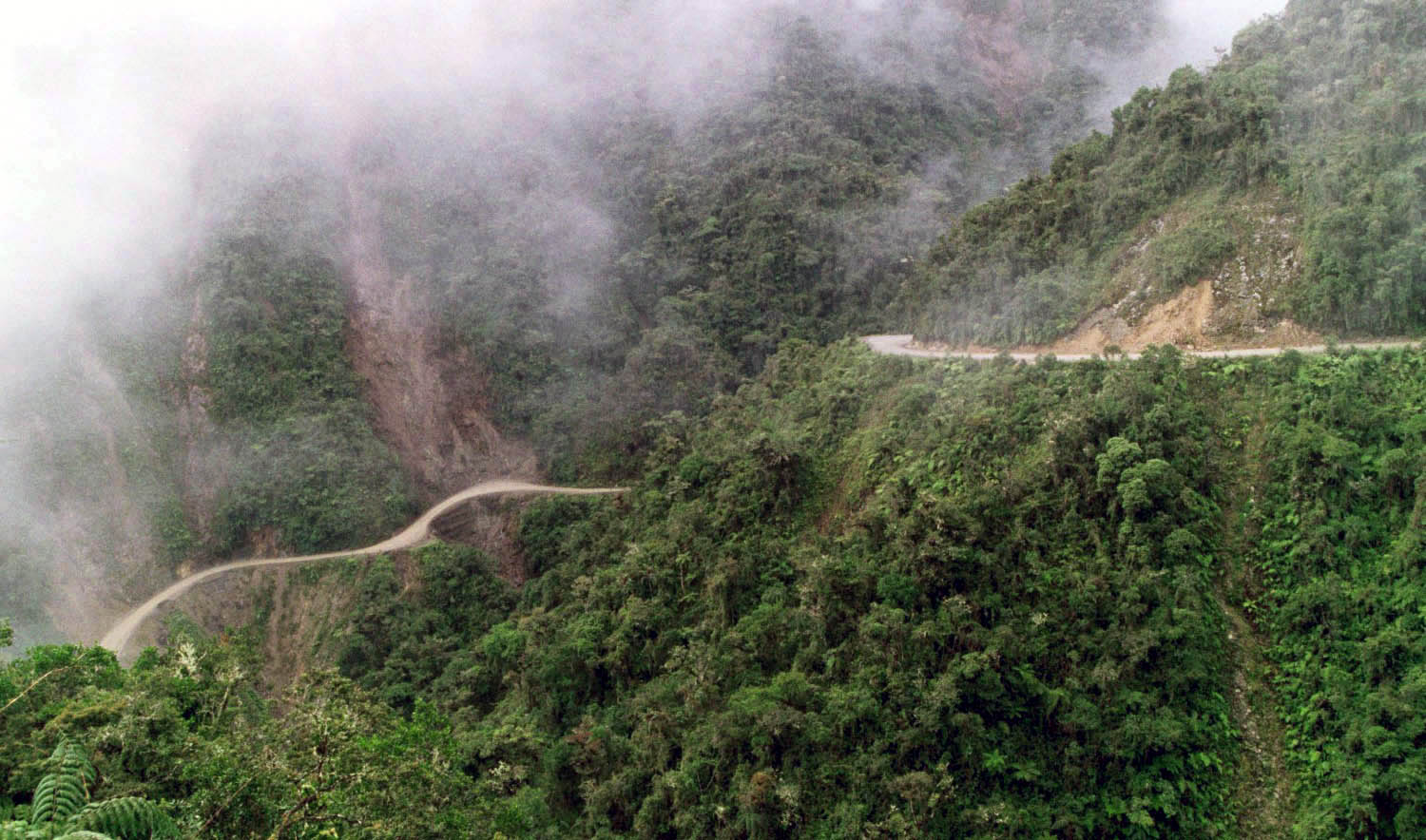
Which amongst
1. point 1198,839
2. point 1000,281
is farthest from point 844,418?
point 1198,839

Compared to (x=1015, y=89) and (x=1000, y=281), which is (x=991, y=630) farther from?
(x=1015, y=89)

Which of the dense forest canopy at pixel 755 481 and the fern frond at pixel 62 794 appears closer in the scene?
the fern frond at pixel 62 794

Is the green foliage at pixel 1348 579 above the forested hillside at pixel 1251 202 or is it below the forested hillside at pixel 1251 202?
below

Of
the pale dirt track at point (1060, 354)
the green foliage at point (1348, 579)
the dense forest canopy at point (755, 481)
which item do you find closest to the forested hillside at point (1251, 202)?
the dense forest canopy at point (755, 481)

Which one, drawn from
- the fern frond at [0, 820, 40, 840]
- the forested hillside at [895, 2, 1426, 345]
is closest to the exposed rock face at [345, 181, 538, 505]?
the forested hillside at [895, 2, 1426, 345]

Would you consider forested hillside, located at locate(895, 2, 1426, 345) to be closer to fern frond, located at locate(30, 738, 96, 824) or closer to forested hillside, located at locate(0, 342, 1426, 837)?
forested hillside, located at locate(0, 342, 1426, 837)

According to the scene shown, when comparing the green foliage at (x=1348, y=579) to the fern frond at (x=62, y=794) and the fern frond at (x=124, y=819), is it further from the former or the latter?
the fern frond at (x=62, y=794)

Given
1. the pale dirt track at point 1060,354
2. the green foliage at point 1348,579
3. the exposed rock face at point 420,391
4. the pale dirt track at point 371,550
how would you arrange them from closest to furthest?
the green foliage at point 1348,579
the pale dirt track at point 1060,354
the pale dirt track at point 371,550
the exposed rock face at point 420,391
